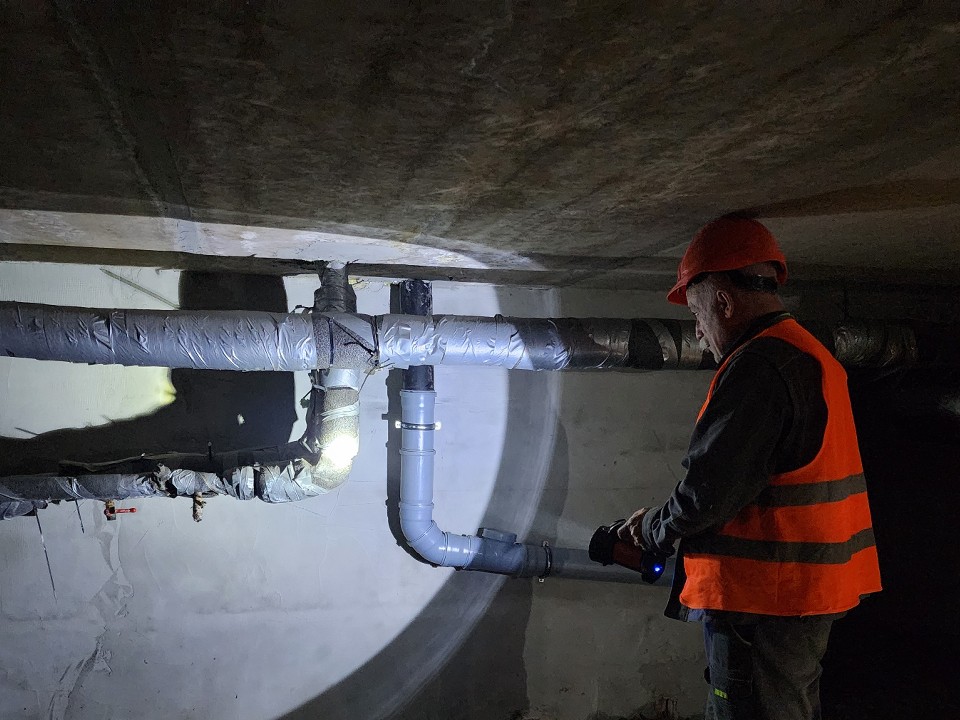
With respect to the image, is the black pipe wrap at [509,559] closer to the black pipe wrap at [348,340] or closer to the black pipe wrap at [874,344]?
the black pipe wrap at [348,340]

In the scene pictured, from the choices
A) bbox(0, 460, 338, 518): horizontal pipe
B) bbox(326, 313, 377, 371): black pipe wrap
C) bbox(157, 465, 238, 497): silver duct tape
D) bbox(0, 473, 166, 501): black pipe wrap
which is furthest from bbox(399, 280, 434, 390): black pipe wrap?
bbox(0, 473, 166, 501): black pipe wrap

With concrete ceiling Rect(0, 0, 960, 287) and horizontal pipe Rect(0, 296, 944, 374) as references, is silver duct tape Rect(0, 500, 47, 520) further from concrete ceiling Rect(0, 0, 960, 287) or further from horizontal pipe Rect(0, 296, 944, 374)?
concrete ceiling Rect(0, 0, 960, 287)

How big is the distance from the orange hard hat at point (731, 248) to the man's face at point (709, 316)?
0.04m

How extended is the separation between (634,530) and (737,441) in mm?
422

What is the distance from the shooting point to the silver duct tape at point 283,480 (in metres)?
1.64

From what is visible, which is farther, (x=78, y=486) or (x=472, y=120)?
(x=78, y=486)

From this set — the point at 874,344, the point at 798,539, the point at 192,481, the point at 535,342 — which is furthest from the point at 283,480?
the point at 874,344

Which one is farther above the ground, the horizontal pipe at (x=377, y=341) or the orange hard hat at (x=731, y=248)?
the orange hard hat at (x=731, y=248)

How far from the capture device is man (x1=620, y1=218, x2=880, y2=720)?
3.24 feet

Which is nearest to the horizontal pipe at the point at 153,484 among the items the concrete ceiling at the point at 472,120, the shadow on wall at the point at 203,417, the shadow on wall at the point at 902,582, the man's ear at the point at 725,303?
the shadow on wall at the point at 203,417

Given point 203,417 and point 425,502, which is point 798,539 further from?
point 203,417

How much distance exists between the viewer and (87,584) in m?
1.86

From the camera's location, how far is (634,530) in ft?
4.21

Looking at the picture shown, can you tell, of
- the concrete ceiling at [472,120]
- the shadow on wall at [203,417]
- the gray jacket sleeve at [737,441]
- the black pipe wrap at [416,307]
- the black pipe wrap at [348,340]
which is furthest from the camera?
the black pipe wrap at [416,307]
